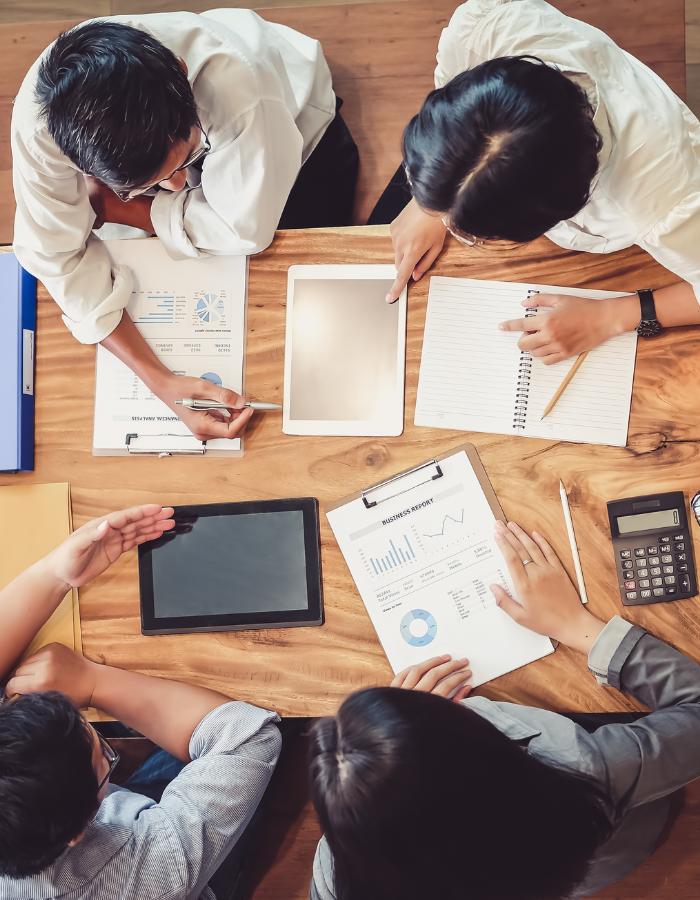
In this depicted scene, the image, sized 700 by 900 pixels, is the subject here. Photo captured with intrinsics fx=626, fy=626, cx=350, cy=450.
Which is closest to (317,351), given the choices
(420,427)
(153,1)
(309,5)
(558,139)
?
(420,427)

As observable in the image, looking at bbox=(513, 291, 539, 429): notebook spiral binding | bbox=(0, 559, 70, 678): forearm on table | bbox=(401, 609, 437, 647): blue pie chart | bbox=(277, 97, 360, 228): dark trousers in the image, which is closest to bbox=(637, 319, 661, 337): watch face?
bbox=(513, 291, 539, 429): notebook spiral binding

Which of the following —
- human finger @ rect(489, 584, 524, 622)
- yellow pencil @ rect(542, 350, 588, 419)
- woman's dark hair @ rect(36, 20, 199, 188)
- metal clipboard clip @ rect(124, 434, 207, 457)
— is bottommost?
human finger @ rect(489, 584, 524, 622)

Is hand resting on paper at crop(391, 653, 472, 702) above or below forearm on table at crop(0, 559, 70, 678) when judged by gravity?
below

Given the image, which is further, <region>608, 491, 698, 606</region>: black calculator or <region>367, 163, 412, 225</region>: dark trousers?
<region>367, 163, 412, 225</region>: dark trousers

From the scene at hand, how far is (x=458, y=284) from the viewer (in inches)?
37.8

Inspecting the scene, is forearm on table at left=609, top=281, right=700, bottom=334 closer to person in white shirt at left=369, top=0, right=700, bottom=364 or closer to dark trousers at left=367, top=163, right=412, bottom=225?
person in white shirt at left=369, top=0, right=700, bottom=364

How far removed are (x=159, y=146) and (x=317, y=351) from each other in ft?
1.17

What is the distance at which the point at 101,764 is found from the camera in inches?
36.3

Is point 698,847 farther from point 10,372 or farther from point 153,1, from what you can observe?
point 153,1

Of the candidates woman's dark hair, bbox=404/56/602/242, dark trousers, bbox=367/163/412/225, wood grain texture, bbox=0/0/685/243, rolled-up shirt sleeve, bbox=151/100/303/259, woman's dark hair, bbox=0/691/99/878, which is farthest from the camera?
wood grain texture, bbox=0/0/685/243

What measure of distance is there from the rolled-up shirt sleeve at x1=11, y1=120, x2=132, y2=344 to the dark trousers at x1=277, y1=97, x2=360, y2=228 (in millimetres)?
394

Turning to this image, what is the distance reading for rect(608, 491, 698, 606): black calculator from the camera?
2.87 ft

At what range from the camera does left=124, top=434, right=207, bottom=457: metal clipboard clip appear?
38.9 inches

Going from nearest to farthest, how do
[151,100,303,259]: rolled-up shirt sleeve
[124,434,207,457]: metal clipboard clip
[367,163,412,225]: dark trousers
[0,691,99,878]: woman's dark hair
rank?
[0,691,99,878]: woman's dark hair, [151,100,303,259]: rolled-up shirt sleeve, [124,434,207,457]: metal clipboard clip, [367,163,412,225]: dark trousers
